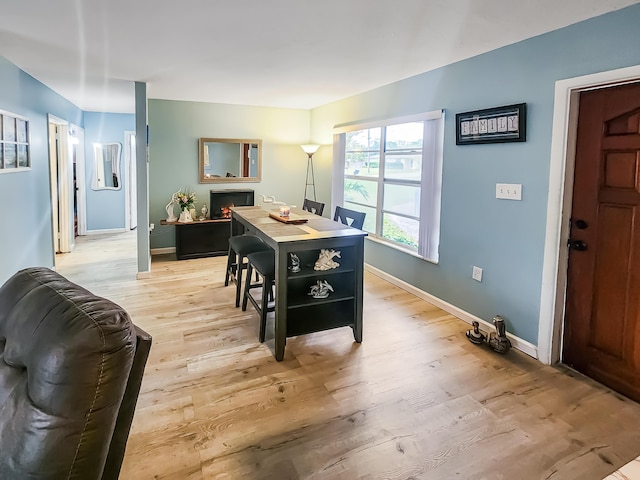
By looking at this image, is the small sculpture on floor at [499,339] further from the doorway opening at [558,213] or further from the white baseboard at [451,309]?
the doorway opening at [558,213]

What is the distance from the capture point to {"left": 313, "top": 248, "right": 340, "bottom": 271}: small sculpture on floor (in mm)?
2938

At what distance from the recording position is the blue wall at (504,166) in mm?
2461

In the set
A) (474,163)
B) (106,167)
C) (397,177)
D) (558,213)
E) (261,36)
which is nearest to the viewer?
(558,213)

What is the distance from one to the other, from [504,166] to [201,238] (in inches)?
159

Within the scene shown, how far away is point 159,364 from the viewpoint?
275 cm

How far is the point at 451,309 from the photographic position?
12.1 feet

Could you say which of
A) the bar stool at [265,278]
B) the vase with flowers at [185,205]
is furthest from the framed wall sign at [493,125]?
the vase with flowers at [185,205]

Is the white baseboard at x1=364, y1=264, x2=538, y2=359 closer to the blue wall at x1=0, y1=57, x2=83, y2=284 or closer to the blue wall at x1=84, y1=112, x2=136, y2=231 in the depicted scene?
the blue wall at x1=0, y1=57, x2=83, y2=284

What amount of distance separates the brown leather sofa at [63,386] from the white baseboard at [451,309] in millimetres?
2775

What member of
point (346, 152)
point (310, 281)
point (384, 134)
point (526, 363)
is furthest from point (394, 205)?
point (526, 363)

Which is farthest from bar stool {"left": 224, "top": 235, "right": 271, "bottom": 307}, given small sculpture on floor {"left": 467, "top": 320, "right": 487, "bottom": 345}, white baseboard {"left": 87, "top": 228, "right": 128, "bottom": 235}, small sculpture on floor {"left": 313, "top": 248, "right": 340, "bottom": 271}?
white baseboard {"left": 87, "top": 228, "right": 128, "bottom": 235}

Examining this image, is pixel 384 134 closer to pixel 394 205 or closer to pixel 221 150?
pixel 394 205

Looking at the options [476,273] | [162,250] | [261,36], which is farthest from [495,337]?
[162,250]

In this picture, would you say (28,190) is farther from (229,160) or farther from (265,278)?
(265,278)
